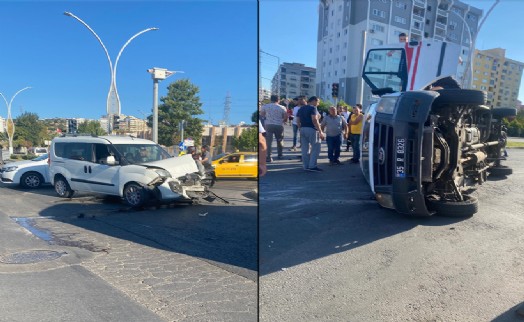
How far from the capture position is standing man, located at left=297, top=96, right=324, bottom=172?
342cm

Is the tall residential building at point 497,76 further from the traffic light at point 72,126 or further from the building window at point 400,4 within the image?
the traffic light at point 72,126

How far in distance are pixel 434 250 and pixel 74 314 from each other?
2.93 metres

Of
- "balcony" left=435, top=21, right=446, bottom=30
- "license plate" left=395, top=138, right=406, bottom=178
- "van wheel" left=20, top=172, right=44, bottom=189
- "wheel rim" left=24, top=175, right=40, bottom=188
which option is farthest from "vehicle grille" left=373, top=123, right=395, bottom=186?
"wheel rim" left=24, top=175, right=40, bottom=188

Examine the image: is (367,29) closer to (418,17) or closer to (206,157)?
(418,17)

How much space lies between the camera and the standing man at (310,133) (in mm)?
3416

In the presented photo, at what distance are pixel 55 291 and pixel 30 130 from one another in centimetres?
903

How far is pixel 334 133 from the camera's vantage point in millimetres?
4984

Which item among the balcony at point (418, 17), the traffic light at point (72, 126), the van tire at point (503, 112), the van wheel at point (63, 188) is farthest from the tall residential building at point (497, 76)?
the van wheel at point (63, 188)

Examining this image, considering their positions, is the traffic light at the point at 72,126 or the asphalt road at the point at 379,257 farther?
the traffic light at the point at 72,126

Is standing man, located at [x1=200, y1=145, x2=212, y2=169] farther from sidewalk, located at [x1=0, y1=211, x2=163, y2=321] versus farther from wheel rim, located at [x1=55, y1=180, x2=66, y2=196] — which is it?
wheel rim, located at [x1=55, y1=180, x2=66, y2=196]

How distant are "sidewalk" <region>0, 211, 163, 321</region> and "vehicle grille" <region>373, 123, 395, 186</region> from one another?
2.55 metres

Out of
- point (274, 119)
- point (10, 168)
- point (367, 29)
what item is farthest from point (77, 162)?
point (367, 29)

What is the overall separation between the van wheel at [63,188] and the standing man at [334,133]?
525 centimetres

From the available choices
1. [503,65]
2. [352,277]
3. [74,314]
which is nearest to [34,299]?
[74,314]
